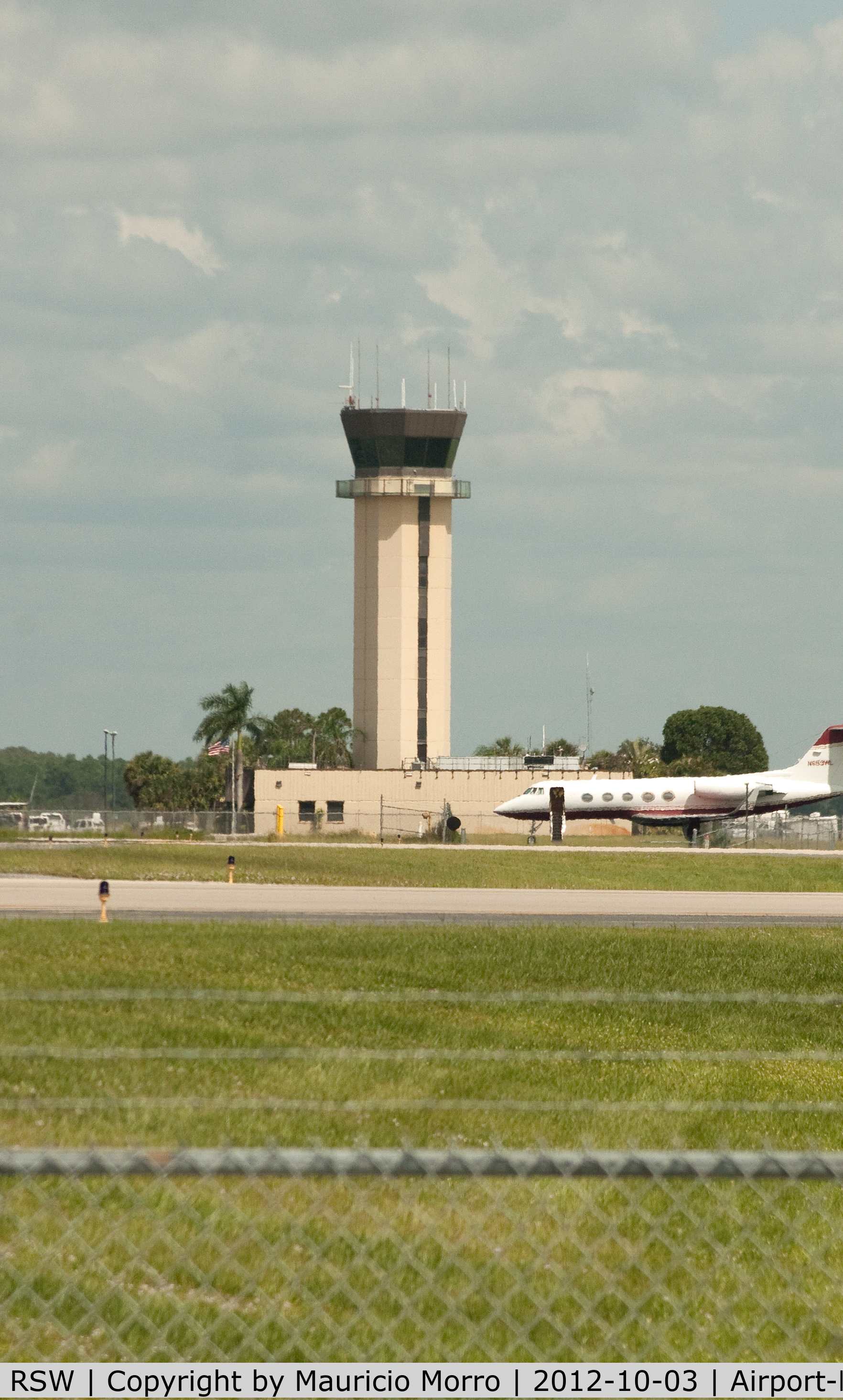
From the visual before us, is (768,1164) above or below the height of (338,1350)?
above

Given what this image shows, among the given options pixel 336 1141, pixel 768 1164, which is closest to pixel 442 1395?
pixel 768 1164

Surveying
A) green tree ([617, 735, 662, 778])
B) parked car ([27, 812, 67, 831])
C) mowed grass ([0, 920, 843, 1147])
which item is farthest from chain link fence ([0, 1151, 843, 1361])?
green tree ([617, 735, 662, 778])

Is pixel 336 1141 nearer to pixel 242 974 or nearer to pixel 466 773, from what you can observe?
pixel 242 974

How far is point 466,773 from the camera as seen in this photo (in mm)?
106062

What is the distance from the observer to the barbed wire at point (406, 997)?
17797mm

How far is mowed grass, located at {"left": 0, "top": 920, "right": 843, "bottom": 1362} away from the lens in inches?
305

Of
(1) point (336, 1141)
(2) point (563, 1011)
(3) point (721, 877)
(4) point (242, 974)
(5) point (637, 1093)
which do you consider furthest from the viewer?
(3) point (721, 877)

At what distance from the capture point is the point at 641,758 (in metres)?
160

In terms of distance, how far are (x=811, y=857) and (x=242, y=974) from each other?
46750mm

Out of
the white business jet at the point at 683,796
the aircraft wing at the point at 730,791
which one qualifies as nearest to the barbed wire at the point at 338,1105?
the white business jet at the point at 683,796

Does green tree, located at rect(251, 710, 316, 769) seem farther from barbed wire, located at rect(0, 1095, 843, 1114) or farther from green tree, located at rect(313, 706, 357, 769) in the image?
barbed wire, located at rect(0, 1095, 843, 1114)

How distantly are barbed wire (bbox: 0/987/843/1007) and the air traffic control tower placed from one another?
305 ft

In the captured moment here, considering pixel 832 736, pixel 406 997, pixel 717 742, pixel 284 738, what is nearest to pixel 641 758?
pixel 717 742

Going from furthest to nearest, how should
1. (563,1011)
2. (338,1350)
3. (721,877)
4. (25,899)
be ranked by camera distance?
(721,877), (25,899), (563,1011), (338,1350)
